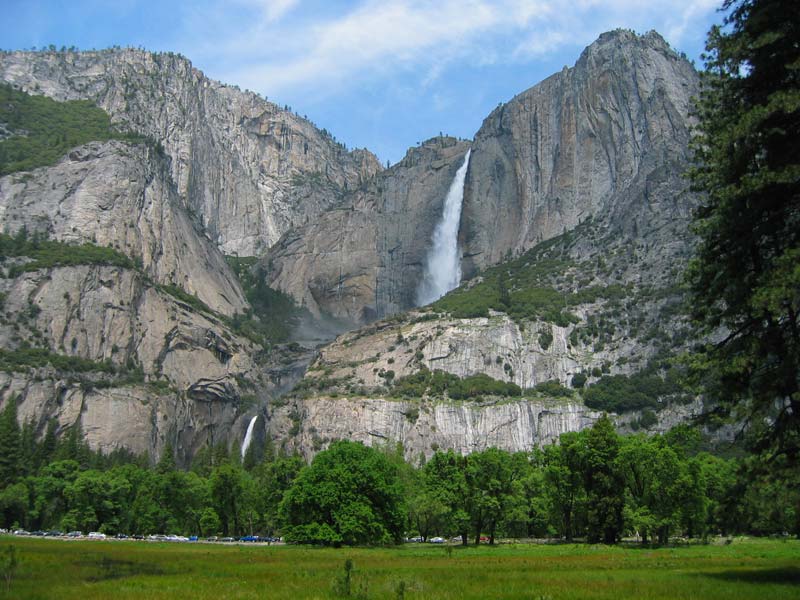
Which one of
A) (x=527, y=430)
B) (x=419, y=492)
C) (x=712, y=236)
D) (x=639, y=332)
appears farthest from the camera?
(x=639, y=332)

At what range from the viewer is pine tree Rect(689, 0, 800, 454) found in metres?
24.3

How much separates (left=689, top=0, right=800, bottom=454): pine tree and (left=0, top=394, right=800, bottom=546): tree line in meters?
5.23

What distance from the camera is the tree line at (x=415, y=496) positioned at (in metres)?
67.3

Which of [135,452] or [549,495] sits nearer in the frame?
[549,495]

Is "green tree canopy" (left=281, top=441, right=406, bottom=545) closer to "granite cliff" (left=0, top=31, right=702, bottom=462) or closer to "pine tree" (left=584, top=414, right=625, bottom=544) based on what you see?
"pine tree" (left=584, top=414, right=625, bottom=544)

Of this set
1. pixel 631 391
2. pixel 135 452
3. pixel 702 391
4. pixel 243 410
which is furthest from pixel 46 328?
pixel 702 391

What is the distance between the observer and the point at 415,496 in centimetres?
8944

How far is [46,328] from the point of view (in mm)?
164500

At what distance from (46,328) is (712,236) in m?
161

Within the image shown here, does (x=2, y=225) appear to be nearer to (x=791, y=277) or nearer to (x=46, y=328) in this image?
(x=46, y=328)

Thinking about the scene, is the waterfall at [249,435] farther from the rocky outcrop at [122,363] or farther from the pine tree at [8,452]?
the pine tree at [8,452]

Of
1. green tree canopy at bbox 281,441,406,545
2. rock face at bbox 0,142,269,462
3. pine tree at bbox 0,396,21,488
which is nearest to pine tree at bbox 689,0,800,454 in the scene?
green tree canopy at bbox 281,441,406,545

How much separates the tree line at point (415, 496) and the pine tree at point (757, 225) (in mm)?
5232

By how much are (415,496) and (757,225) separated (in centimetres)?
6860
